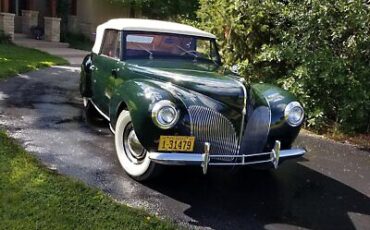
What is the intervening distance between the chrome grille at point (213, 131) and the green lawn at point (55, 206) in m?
0.92

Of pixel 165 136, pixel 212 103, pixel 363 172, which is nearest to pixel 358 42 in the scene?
pixel 363 172

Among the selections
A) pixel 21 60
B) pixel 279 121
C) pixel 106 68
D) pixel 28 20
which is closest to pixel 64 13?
pixel 28 20

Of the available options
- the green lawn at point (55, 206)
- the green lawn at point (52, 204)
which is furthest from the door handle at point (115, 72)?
the green lawn at point (55, 206)

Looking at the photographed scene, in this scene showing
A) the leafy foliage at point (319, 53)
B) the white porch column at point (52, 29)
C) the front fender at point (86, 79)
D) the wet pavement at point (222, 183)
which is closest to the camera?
the wet pavement at point (222, 183)

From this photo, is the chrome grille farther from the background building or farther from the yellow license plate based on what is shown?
the background building

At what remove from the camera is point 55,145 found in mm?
5375

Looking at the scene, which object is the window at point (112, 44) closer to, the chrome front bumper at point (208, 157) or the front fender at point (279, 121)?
the front fender at point (279, 121)

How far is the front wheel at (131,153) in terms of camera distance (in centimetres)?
444

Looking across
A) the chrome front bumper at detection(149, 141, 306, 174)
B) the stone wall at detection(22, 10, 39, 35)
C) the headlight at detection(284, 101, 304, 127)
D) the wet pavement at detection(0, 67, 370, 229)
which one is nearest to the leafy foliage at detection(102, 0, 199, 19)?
the stone wall at detection(22, 10, 39, 35)

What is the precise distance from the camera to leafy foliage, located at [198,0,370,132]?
23.1 ft

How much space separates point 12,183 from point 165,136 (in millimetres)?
1472

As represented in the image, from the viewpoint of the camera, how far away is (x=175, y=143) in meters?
4.11

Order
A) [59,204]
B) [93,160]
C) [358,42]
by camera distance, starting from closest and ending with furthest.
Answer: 1. [59,204]
2. [93,160]
3. [358,42]

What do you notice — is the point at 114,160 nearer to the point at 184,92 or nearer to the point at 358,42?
the point at 184,92
